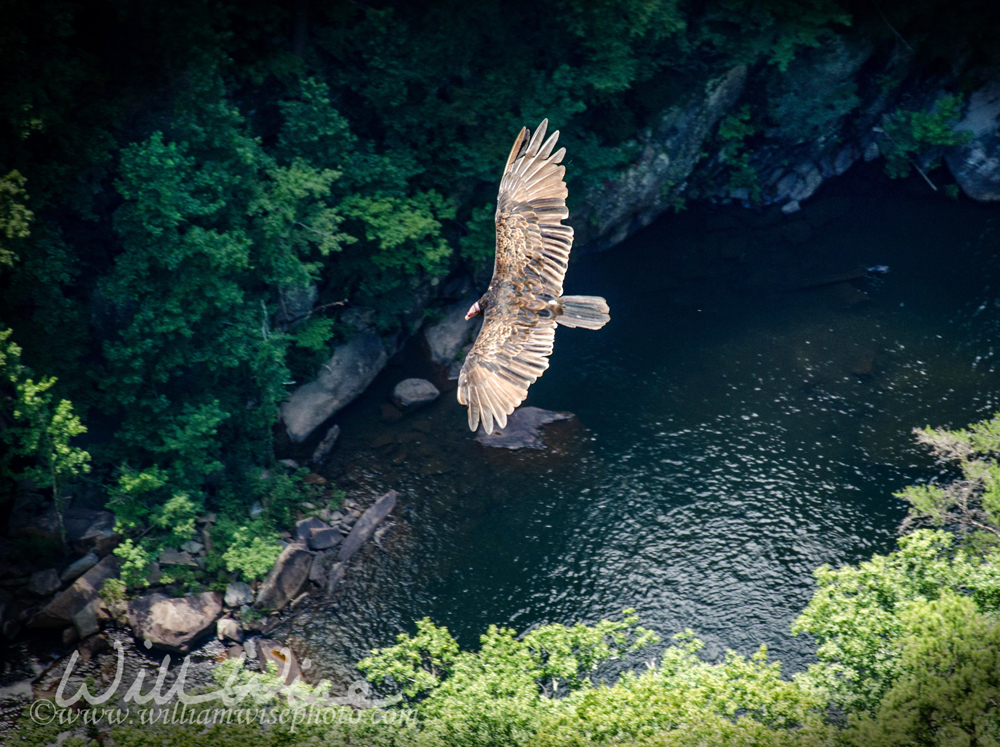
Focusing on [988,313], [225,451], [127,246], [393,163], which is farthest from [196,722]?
[988,313]

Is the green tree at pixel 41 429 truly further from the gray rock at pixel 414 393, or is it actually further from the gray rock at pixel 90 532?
the gray rock at pixel 414 393

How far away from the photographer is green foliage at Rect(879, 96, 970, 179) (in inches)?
1308

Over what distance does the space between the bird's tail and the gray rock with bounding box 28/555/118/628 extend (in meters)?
15.0

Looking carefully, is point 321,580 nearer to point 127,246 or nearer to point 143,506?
point 143,506

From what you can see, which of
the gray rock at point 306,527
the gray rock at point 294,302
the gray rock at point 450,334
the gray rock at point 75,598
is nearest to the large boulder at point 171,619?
the gray rock at point 75,598

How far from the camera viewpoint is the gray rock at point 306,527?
983 inches

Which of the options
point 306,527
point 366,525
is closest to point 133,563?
point 306,527

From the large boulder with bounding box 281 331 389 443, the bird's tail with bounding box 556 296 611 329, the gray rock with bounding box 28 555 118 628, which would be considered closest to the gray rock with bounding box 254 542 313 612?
the gray rock with bounding box 28 555 118 628

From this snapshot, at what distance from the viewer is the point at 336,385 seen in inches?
1108

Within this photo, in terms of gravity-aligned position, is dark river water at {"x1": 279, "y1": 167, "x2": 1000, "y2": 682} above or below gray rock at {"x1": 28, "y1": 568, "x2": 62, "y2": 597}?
above

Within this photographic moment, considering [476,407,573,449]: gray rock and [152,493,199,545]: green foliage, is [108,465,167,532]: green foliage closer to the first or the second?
[152,493,199,545]: green foliage

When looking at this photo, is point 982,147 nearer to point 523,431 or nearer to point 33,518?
point 523,431

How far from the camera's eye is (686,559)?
928 inches

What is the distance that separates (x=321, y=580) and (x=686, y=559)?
9.63m
